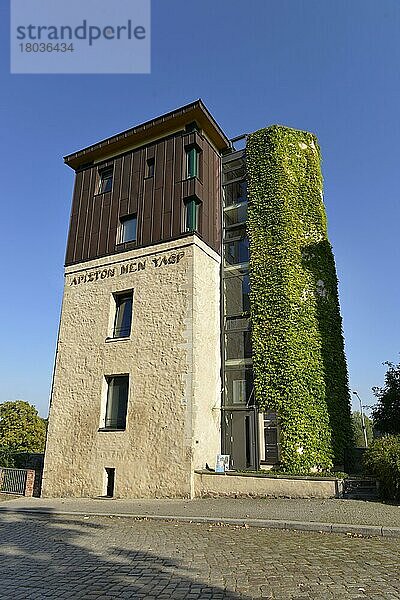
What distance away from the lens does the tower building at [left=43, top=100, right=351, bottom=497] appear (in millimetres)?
15242

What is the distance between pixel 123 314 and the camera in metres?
18.0

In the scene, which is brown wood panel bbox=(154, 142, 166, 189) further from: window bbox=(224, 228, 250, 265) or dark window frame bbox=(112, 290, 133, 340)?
dark window frame bbox=(112, 290, 133, 340)

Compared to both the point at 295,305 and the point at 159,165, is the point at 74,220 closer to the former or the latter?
the point at 159,165

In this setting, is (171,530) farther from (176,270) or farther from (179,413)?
(176,270)

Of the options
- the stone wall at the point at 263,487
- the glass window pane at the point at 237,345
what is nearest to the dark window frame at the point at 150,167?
the glass window pane at the point at 237,345

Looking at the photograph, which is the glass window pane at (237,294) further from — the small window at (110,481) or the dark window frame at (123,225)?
the small window at (110,481)

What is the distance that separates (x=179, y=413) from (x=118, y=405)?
115 inches

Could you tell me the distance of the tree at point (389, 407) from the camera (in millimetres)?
17237

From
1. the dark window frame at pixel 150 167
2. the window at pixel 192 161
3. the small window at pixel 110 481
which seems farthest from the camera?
the dark window frame at pixel 150 167

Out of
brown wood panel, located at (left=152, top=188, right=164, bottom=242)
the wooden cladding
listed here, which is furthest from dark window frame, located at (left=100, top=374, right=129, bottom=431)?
brown wood panel, located at (left=152, top=188, right=164, bottom=242)

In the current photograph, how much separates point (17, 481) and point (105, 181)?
1369cm

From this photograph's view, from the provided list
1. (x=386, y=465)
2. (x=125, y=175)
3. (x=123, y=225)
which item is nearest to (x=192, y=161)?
(x=125, y=175)

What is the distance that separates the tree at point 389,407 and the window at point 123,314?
10.7 m

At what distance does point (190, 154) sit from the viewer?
61.3ft
